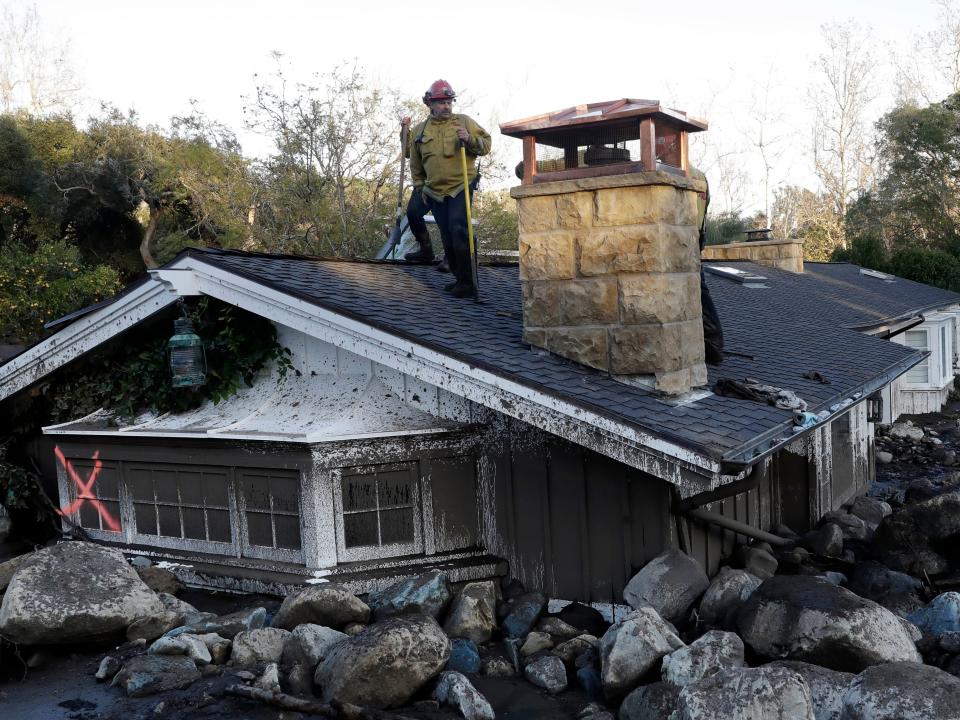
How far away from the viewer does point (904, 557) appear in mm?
7422

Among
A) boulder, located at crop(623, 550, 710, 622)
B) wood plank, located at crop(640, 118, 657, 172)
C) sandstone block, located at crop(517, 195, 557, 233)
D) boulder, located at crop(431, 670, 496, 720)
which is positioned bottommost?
boulder, located at crop(431, 670, 496, 720)

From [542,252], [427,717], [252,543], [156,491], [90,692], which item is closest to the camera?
[427,717]

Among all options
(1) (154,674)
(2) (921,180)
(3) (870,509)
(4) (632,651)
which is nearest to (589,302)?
(4) (632,651)

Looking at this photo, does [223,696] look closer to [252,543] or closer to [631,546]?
[252,543]

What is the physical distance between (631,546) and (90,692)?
3678 mm

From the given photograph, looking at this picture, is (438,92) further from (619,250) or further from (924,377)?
(924,377)

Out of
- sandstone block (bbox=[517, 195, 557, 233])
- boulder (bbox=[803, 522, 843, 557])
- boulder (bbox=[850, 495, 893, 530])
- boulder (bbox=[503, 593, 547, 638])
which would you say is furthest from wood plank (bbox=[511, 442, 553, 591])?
boulder (bbox=[850, 495, 893, 530])

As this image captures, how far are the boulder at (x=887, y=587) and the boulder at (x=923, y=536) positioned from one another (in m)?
0.27

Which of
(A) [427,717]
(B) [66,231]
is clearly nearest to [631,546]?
(A) [427,717]

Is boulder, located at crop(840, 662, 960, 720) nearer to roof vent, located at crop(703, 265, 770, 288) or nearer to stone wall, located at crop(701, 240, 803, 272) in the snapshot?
roof vent, located at crop(703, 265, 770, 288)

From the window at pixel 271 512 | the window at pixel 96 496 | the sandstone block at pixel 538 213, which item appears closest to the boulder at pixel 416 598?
the window at pixel 271 512

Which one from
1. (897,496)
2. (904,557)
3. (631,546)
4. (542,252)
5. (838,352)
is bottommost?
(897,496)

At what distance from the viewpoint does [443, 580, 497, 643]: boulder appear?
6.22 m

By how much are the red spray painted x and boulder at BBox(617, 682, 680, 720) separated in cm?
506
